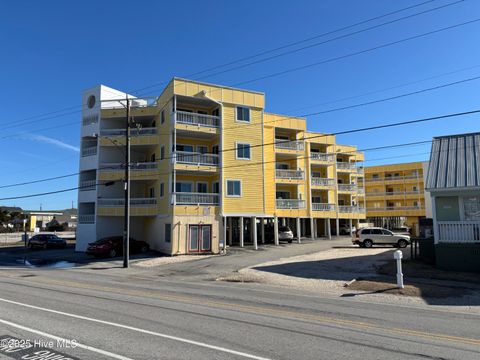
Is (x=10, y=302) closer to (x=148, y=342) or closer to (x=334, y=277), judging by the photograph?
(x=148, y=342)

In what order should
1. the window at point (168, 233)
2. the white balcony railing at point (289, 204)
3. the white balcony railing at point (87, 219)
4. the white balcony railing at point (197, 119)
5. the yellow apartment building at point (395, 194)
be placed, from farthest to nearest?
1. the yellow apartment building at point (395, 194)
2. the white balcony railing at point (289, 204)
3. the white balcony railing at point (87, 219)
4. the white balcony railing at point (197, 119)
5. the window at point (168, 233)

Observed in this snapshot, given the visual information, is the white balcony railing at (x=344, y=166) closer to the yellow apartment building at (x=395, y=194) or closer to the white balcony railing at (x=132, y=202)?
the yellow apartment building at (x=395, y=194)

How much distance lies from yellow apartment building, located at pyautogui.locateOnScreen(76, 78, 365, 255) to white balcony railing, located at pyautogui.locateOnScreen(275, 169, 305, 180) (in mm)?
110

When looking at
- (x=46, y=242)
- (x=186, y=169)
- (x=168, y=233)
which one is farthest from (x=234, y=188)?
(x=46, y=242)

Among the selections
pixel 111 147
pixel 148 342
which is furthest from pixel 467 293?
pixel 111 147

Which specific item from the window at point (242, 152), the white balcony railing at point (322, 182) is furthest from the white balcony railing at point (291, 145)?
the window at point (242, 152)

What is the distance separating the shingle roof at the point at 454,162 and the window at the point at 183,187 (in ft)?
64.4

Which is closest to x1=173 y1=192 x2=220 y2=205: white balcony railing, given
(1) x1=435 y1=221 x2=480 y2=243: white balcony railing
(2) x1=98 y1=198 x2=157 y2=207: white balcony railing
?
(2) x1=98 y1=198 x2=157 y2=207: white balcony railing

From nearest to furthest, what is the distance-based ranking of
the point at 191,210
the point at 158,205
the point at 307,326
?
the point at 307,326, the point at 191,210, the point at 158,205

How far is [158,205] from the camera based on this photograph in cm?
3472

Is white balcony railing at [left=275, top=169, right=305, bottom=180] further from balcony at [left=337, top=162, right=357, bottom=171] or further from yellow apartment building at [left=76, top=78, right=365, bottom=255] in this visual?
balcony at [left=337, top=162, right=357, bottom=171]

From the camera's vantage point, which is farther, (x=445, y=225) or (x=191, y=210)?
(x=191, y=210)

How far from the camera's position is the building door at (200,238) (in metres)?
31.9

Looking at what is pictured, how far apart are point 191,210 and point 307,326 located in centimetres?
2423
